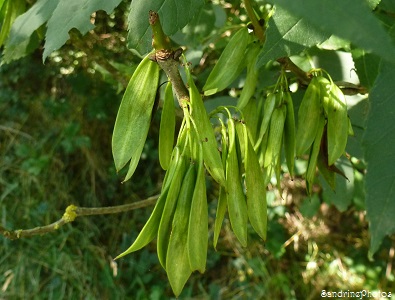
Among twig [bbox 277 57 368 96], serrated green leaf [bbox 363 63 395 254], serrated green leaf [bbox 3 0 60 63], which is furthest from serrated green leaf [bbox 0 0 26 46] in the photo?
serrated green leaf [bbox 363 63 395 254]

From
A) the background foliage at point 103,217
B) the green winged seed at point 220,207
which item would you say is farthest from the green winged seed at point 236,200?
the background foliage at point 103,217

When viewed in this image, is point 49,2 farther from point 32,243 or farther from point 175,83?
point 32,243

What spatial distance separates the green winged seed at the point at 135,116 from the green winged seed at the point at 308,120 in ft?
0.67

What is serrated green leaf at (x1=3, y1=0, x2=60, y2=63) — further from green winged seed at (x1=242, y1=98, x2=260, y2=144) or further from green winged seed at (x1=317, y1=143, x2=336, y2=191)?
green winged seed at (x1=317, y1=143, x2=336, y2=191)

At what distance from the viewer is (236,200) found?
514mm

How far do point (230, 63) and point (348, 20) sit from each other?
1.38ft

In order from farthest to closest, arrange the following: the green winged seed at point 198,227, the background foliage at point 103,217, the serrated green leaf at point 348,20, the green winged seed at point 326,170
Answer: the background foliage at point 103,217
the green winged seed at point 326,170
the green winged seed at point 198,227
the serrated green leaf at point 348,20

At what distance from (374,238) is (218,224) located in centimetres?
16

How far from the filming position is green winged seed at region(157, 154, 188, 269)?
482 mm

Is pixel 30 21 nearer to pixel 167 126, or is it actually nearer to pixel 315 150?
pixel 167 126

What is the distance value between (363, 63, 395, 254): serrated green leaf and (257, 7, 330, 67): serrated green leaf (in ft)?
0.32

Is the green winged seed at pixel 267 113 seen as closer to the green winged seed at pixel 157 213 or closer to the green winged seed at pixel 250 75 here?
the green winged seed at pixel 250 75

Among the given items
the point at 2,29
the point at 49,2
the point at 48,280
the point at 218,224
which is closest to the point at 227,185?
the point at 218,224

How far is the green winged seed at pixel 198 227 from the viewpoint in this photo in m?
0.47
